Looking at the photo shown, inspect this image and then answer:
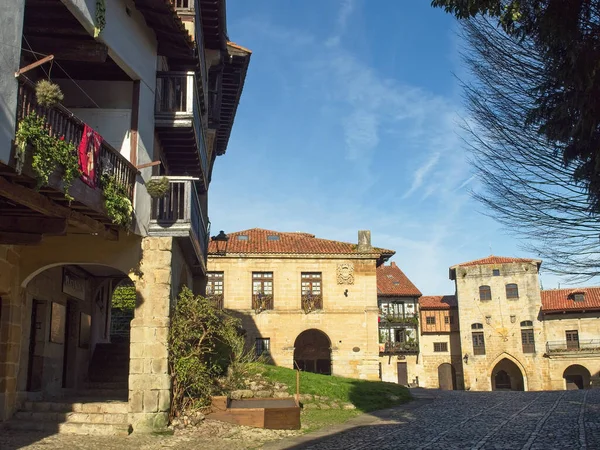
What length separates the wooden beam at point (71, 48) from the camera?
9406 mm

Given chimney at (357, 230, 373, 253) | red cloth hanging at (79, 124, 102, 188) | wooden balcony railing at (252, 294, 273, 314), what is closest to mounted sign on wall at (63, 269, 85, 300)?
red cloth hanging at (79, 124, 102, 188)

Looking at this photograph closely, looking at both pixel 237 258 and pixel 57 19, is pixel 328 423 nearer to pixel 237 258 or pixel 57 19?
pixel 57 19

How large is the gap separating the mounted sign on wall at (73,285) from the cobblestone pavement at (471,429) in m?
6.06

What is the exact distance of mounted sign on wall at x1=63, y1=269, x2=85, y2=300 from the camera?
1320 centimetres

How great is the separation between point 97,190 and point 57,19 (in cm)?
258

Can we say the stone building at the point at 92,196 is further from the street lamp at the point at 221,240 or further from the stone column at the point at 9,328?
the street lamp at the point at 221,240

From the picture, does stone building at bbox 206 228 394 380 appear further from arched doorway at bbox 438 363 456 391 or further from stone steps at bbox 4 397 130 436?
stone steps at bbox 4 397 130 436

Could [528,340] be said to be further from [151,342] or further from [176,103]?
[151,342]

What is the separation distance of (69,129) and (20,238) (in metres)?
2.03

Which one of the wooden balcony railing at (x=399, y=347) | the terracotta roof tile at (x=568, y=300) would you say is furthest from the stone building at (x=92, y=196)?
the terracotta roof tile at (x=568, y=300)

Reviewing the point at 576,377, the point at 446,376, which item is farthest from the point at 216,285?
the point at 576,377

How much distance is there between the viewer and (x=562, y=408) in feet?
54.2

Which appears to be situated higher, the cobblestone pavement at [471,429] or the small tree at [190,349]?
the small tree at [190,349]

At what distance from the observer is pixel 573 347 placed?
46.6 metres
